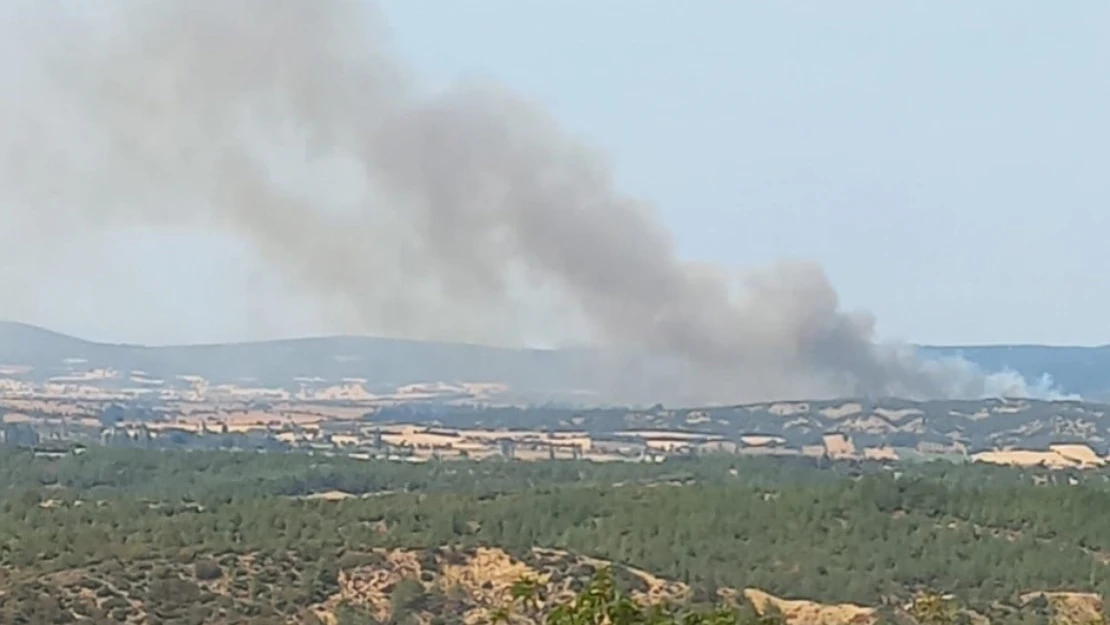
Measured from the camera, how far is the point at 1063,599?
70.4 m

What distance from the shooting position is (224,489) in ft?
368

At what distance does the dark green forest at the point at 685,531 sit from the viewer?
71.4 m

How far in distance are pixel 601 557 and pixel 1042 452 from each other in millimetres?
114005

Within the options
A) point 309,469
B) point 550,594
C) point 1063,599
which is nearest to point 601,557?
point 550,594

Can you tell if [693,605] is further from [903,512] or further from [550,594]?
[903,512]

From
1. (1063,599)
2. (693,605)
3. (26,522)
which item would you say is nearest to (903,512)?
(1063,599)

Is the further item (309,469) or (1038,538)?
(309,469)

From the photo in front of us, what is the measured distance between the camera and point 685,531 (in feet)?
266

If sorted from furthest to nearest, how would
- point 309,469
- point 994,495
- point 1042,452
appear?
point 1042,452 < point 309,469 < point 994,495

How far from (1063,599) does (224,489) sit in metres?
54.7

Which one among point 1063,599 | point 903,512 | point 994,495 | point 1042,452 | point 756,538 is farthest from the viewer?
point 1042,452

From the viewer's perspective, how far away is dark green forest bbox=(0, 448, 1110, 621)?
234 feet

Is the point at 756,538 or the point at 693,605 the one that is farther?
the point at 756,538

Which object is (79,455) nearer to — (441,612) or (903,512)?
(903,512)
